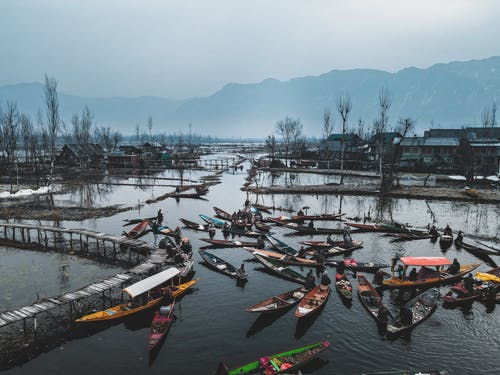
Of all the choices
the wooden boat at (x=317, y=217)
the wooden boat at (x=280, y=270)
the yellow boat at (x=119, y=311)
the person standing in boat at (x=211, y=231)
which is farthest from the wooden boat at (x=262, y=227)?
the yellow boat at (x=119, y=311)

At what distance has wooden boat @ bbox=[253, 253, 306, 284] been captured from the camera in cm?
2494

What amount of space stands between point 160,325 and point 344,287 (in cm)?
1222

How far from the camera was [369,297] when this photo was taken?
21531 mm

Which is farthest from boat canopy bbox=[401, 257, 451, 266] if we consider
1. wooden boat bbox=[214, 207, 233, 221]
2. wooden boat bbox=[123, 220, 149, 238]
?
wooden boat bbox=[123, 220, 149, 238]

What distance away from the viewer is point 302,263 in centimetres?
2738

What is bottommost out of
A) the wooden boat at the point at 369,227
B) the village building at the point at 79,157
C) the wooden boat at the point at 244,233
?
the wooden boat at the point at 244,233

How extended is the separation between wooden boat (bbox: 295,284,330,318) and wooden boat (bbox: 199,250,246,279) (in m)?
5.84

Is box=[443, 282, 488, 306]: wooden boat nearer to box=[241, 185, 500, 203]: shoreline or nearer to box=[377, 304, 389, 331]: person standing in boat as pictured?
box=[377, 304, 389, 331]: person standing in boat

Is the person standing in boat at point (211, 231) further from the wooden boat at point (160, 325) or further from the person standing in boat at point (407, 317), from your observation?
the person standing in boat at point (407, 317)

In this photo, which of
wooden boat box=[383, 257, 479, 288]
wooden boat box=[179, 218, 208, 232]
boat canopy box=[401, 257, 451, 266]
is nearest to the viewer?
wooden boat box=[383, 257, 479, 288]

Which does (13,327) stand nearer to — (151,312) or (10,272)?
(151,312)

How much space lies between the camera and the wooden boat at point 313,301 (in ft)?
64.2

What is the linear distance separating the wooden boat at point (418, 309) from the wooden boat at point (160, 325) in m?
12.0

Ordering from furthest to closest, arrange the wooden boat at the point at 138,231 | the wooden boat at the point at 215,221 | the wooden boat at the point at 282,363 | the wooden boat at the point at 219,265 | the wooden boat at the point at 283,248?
the wooden boat at the point at 215,221, the wooden boat at the point at 138,231, the wooden boat at the point at 283,248, the wooden boat at the point at 219,265, the wooden boat at the point at 282,363
